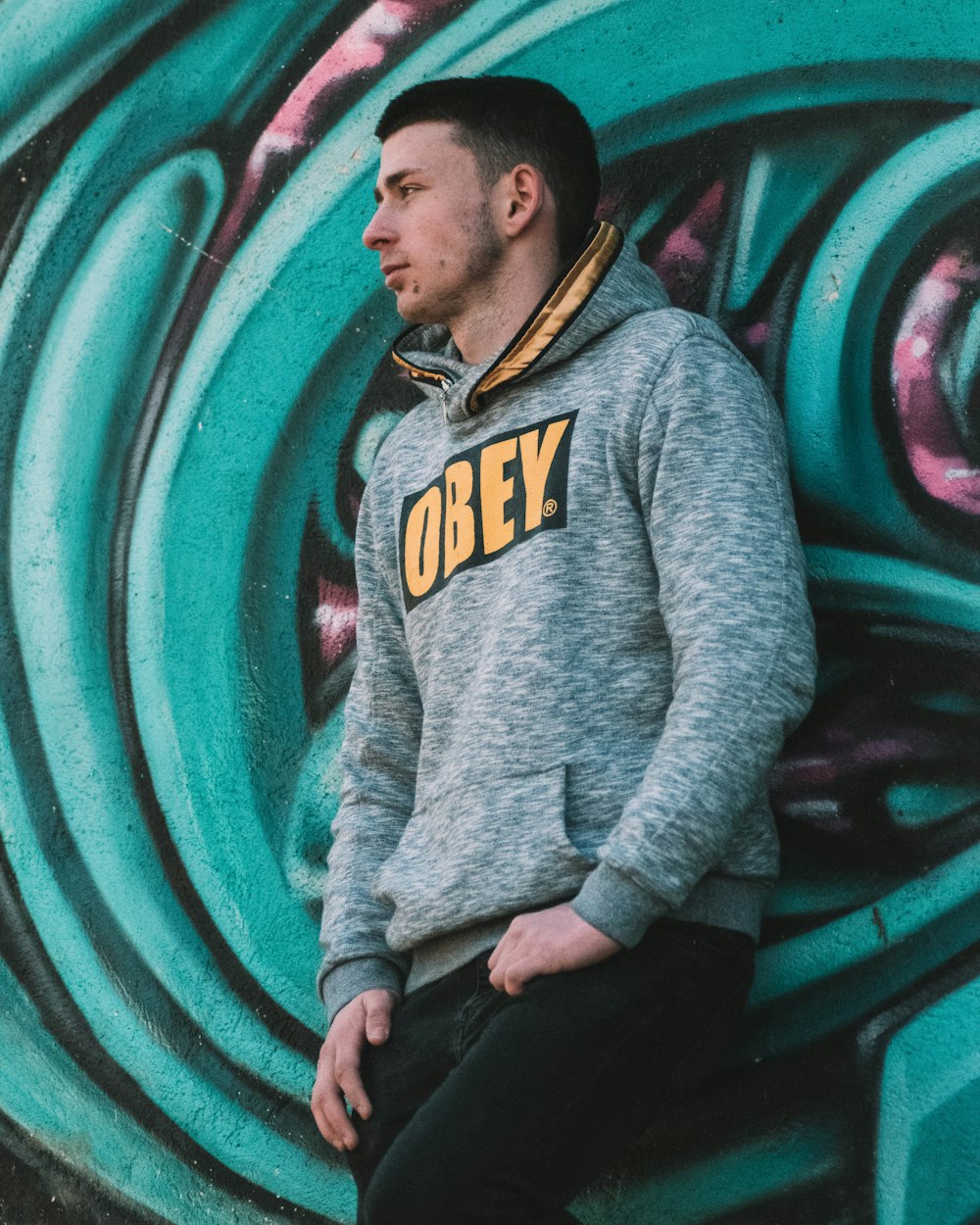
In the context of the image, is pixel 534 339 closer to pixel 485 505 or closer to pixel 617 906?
pixel 485 505

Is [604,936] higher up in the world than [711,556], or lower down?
lower down

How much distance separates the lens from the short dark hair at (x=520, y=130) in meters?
2.38

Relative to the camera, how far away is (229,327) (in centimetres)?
307

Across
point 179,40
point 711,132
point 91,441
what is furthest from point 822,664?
point 179,40

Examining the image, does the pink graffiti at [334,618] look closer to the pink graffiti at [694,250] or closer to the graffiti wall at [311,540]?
the graffiti wall at [311,540]

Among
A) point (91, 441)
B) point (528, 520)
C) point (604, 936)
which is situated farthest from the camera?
point (91, 441)

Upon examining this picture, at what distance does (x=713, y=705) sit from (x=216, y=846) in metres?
1.47

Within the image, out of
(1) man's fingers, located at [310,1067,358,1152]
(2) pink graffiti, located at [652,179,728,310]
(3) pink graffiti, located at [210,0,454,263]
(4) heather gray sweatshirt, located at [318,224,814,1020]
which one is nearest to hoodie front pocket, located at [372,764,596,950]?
(4) heather gray sweatshirt, located at [318,224,814,1020]

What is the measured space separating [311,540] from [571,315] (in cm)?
98

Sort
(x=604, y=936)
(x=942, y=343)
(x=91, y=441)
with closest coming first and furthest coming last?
(x=604, y=936) → (x=942, y=343) → (x=91, y=441)

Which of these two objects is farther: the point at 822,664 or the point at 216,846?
the point at 216,846

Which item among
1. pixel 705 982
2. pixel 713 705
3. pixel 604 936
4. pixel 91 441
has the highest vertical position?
pixel 91 441

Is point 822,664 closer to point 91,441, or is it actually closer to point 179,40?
point 91,441

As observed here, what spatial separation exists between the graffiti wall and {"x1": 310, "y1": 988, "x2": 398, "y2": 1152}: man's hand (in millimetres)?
521
